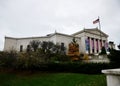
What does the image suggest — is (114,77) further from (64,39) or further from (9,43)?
(9,43)

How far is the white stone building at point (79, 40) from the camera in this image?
152 ft

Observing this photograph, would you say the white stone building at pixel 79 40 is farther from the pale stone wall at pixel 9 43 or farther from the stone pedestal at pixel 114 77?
the stone pedestal at pixel 114 77

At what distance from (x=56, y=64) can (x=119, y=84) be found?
19.3 meters

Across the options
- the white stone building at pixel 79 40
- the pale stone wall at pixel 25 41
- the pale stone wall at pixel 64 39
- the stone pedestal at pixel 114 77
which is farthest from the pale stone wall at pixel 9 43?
the stone pedestal at pixel 114 77

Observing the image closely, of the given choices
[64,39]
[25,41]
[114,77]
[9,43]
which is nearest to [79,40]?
[64,39]

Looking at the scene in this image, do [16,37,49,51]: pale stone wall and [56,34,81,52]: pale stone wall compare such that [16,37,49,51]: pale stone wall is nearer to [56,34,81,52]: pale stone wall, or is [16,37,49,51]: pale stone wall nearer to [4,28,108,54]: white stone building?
[4,28,108,54]: white stone building

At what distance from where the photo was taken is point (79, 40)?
167 feet

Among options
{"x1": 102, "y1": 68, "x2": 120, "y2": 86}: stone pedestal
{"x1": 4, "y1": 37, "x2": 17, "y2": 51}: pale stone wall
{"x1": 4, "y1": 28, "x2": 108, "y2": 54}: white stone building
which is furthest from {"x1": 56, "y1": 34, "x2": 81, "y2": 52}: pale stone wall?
{"x1": 102, "y1": 68, "x2": 120, "y2": 86}: stone pedestal

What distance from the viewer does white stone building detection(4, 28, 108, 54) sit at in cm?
4624

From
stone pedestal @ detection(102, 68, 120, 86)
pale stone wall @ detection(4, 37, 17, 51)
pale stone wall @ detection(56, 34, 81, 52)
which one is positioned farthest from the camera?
pale stone wall @ detection(4, 37, 17, 51)

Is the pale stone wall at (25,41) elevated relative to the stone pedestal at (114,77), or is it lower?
elevated

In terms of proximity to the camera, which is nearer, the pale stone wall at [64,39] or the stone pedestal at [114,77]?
the stone pedestal at [114,77]

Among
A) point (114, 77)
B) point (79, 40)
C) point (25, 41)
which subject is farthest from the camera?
point (79, 40)

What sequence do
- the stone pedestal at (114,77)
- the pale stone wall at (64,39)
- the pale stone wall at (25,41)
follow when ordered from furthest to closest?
the pale stone wall at (25,41)
the pale stone wall at (64,39)
the stone pedestal at (114,77)
